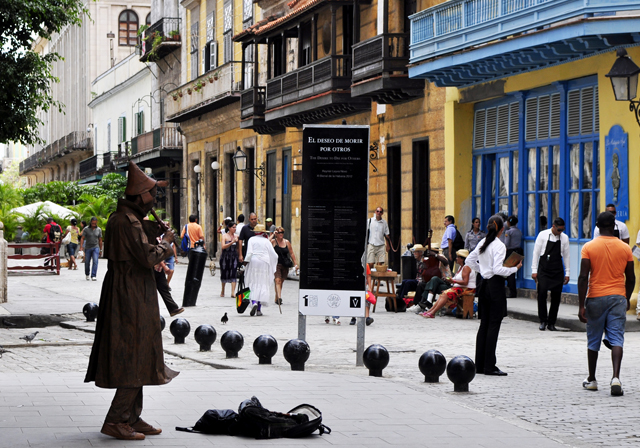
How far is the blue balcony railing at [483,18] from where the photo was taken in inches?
630

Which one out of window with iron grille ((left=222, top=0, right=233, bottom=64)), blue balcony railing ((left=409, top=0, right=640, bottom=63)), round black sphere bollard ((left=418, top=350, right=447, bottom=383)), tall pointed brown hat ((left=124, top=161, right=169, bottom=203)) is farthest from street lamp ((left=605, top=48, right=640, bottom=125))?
window with iron grille ((left=222, top=0, right=233, bottom=64))

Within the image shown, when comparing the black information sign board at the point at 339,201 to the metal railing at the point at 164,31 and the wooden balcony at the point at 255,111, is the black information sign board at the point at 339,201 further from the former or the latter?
the metal railing at the point at 164,31

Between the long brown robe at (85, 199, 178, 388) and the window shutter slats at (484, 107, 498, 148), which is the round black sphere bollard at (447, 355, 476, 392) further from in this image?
the window shutter slats at (484, 107, 498, 148)

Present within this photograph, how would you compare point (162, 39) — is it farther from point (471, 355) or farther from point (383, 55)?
point (471, 355)

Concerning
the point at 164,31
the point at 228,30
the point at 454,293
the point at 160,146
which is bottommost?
the point at 454,293

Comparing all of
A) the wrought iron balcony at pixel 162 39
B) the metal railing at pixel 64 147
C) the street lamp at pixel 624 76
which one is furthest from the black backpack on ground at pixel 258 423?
the metal railing at pixel 64 147

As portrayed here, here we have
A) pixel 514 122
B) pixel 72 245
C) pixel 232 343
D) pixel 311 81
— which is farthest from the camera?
pixel 72 245

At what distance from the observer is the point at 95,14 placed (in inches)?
2527

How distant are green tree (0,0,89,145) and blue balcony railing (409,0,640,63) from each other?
7275 mm

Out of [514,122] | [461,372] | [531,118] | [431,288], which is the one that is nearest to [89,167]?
[514,122]

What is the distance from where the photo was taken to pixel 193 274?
18.9 meters

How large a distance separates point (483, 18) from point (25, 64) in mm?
8339

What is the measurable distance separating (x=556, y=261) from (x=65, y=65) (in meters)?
66.9

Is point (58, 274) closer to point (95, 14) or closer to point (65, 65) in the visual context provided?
point (95, 14)
